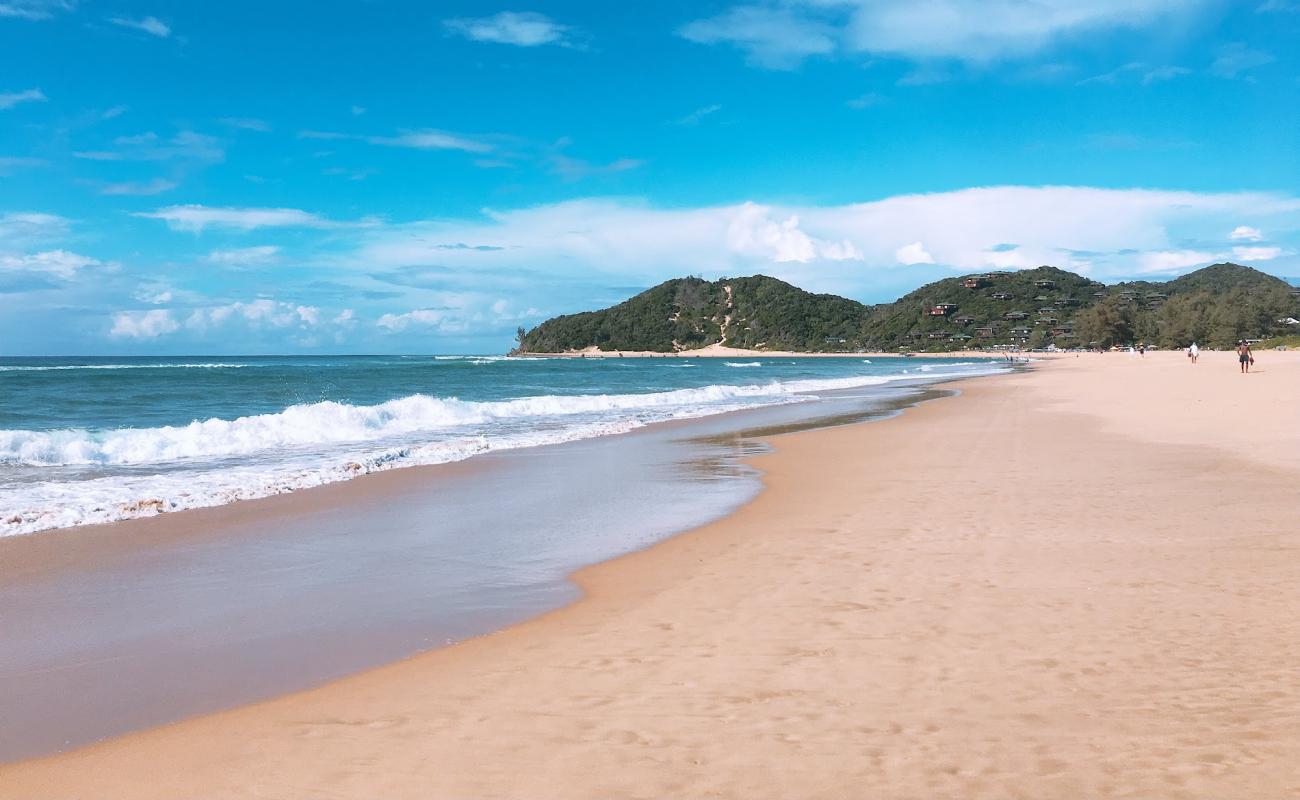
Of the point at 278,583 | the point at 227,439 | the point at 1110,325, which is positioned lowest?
the point at 278,583

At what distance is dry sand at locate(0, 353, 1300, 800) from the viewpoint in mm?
3445

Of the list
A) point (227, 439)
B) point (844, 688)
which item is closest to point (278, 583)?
point (844, 688)

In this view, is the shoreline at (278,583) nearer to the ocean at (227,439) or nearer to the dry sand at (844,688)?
the dry sand at (844,688)

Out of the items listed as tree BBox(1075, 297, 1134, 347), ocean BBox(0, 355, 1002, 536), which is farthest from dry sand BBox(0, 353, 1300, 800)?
tree BBox(1075, 297, 1134, 347)

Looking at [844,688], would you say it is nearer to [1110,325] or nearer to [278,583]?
[278,583]

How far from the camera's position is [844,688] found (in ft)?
14.1

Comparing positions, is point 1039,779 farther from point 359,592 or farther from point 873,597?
point 359,592

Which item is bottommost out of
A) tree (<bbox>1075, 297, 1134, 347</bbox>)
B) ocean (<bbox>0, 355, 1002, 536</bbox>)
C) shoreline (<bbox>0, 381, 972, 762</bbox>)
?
shoreline (<bbox>0, 381, 972, 762</bbox>)

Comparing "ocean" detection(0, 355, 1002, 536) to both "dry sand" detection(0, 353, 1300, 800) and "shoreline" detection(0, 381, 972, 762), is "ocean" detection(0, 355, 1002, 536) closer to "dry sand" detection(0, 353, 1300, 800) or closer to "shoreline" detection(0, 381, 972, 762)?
"shoreline" detection(0, 381, 972, 762)

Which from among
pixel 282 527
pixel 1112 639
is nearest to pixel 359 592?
pixel 282 527

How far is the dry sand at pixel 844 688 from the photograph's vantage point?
345 cm

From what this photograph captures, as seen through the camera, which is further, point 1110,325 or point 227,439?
point 1110,325

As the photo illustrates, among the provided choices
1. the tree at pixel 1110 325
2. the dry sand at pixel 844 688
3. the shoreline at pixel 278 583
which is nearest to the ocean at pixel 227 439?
the shoreline at pixel 278 583

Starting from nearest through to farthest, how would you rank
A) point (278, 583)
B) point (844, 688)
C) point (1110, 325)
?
point (844, 688), point (278, 583), point (1110, 325)
